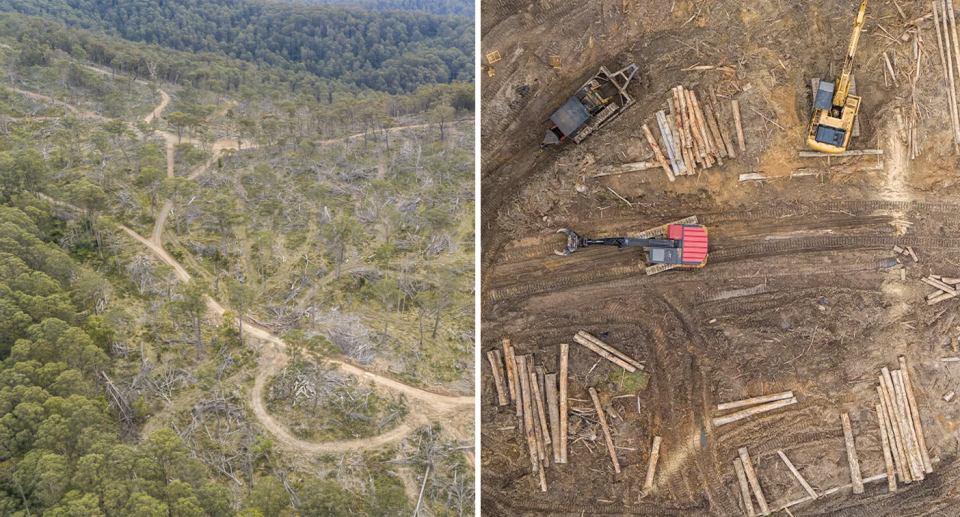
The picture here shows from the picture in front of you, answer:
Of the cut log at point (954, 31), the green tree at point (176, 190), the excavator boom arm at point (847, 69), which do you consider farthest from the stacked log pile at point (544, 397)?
the green tree at point (176, 190)

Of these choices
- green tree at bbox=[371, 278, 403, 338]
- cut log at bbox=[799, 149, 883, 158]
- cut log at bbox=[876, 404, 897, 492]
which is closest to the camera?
cut log at bbox=[799, 149, 883, 158]

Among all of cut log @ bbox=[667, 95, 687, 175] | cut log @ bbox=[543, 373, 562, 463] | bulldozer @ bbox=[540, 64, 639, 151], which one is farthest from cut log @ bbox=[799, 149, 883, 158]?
cut log @ bbox=[543, 373, 562, 463]

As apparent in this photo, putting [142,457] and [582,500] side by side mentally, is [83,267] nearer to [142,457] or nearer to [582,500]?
[142,457]

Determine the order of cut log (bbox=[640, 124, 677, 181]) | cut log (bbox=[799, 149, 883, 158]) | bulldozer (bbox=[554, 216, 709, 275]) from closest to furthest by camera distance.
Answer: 1. bulldozer (bbox=[554, 216, 709, 275])
2. cut log (bbox=[799, 149, 883, 158])
3. cut log (bbox=[640, 124, 677, 181])

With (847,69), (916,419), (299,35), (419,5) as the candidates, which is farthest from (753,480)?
(419,5)

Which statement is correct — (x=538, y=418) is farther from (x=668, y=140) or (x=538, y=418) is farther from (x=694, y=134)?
(x=694, y=134)

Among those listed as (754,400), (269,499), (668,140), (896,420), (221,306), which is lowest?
(269,499)

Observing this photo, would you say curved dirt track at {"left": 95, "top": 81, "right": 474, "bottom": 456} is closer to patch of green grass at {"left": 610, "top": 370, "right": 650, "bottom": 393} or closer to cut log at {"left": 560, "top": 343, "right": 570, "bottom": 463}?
cut log at {"left": 560, "top": 343, "right": 570, "bottom": 463}

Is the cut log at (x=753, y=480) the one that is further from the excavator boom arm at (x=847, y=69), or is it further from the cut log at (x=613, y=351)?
the excavator boom arm at (x=847, y=69)
